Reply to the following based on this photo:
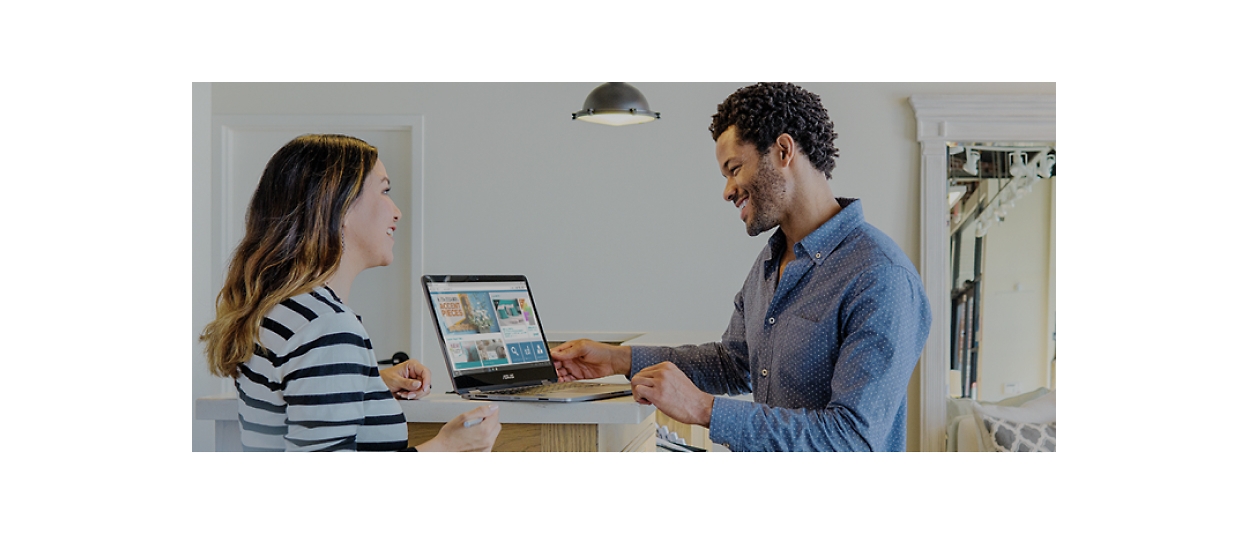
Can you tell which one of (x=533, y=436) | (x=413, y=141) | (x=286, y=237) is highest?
(x=413, y=141)

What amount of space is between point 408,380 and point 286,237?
0.84 ft

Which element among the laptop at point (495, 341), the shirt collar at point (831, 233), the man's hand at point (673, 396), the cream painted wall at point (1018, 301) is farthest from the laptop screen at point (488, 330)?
the cream painted wall at point (1018, 301)

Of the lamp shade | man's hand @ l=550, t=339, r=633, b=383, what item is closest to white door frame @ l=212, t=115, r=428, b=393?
the lamp shade

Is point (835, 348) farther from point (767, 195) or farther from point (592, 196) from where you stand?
point (592, 196)

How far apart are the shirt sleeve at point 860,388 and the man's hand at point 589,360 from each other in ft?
1.24

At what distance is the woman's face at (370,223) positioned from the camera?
1276 mm

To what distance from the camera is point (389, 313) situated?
10.0 ft

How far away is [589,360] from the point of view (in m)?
1.60

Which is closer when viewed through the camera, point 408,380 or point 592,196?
point 408,380

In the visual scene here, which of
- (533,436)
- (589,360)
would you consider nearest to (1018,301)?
(589,360)

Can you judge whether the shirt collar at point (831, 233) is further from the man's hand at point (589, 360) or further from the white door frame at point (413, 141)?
the white door frame at point (413, 141)

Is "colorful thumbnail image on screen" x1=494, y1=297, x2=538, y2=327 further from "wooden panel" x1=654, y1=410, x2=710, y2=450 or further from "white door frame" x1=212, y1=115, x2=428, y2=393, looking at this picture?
"white door frame" x1=212, y1=115, x2=428, y2=393

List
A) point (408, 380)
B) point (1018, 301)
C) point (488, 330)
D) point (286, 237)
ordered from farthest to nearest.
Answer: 1. point (1018, 301)
2. point (488, 330)
3. point (408, 380)
4. point (286, 237)
